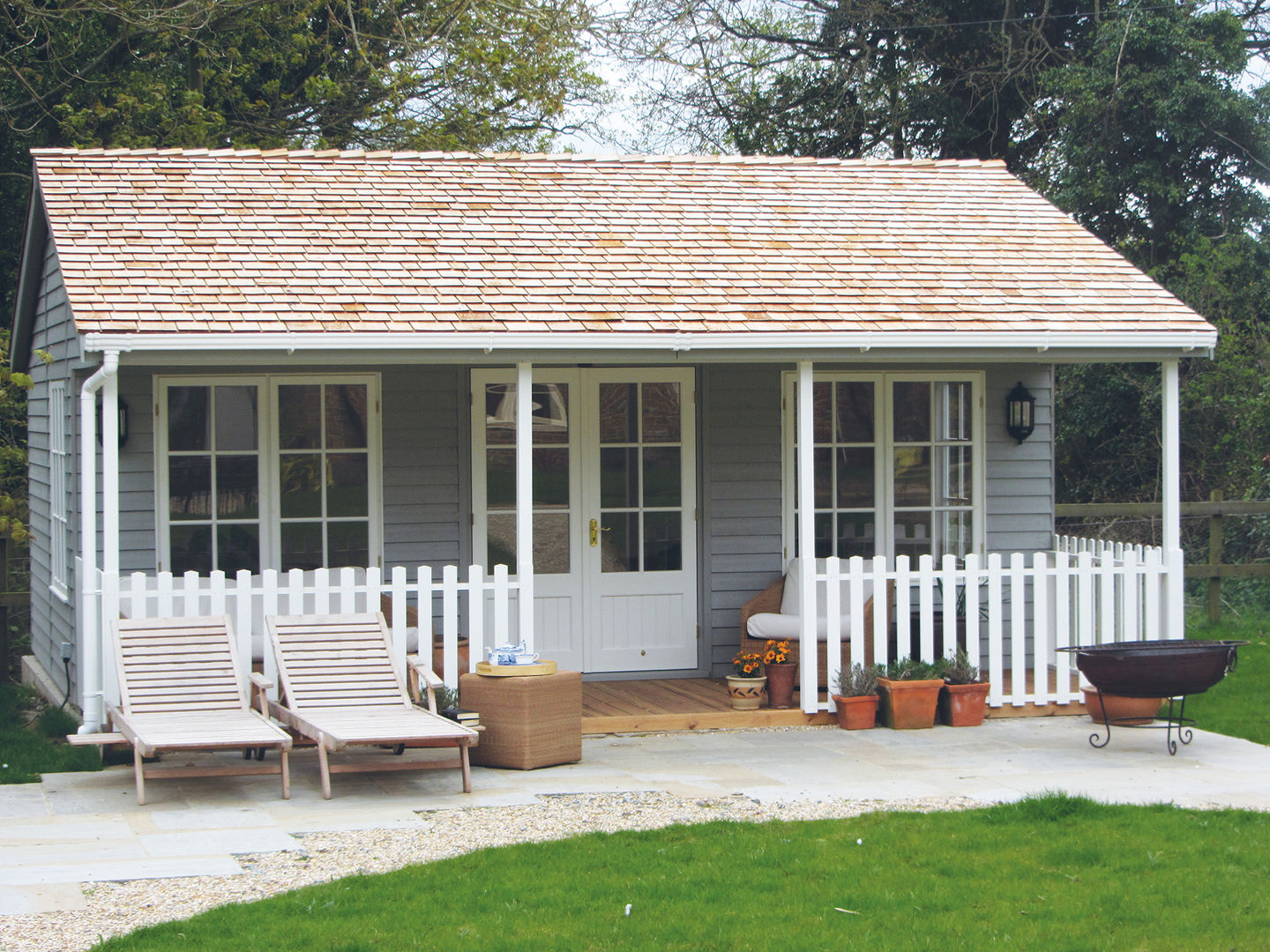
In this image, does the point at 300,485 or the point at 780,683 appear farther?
the point at 300,485

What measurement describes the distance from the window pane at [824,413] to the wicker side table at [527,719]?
343 centimetres

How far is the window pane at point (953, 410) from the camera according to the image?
11039 mm

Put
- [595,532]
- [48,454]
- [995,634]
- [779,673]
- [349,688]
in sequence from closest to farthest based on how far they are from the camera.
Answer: [349,688]
[995,634]
[779,673]
[595,532]
[48,454]

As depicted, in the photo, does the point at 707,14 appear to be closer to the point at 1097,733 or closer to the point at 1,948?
the point at 1097,733

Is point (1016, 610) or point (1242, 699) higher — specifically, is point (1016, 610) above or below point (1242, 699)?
above

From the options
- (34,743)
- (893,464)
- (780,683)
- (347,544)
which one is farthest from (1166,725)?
(34,743)

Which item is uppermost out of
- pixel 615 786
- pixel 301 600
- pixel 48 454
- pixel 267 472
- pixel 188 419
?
pixel 188 419

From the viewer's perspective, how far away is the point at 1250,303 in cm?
1738

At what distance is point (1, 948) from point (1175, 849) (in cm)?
447

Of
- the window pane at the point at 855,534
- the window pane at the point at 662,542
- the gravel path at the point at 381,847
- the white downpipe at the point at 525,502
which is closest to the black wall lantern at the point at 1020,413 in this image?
the window pane at the point at 855,534

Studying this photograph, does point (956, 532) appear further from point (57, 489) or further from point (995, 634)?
point (57, 489)

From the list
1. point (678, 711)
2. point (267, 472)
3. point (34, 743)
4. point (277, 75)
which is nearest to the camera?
point (34, 743)

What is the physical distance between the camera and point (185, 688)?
7875 mm

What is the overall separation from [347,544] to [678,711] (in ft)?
8.59
